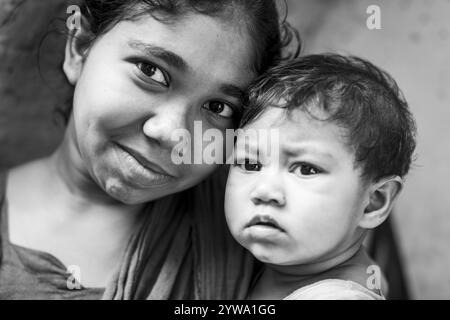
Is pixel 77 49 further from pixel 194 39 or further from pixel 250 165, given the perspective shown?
pixel 250 165

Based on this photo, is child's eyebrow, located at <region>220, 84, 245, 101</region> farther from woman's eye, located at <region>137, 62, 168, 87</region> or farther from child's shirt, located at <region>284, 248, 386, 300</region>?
child's shirt, located at <region>284, 248, 386, 300</region>

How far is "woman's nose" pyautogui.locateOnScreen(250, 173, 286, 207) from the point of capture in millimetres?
916

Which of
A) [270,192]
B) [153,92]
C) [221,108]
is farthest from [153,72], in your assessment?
[270,192]

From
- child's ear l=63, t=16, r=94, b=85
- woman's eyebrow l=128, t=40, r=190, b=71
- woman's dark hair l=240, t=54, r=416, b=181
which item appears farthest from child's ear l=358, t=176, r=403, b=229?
child's ear l=63, t=16, r=94, b=85

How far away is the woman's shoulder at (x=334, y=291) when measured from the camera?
3.02ft

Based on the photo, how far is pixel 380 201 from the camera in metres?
1.01

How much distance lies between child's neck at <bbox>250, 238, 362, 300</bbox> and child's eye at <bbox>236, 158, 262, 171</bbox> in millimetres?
183

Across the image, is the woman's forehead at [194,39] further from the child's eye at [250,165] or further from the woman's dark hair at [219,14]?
the child's eye at [250,165]

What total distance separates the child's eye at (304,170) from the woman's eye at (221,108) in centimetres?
17

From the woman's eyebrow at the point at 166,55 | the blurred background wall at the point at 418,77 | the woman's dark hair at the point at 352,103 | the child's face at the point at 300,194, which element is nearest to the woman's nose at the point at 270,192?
the child's face at the point at 300,194

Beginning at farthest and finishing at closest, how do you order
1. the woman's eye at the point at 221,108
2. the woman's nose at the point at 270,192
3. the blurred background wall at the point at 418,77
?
1. the blurred background wall at the point at 418,77
2. the woman's eye at the point at 221,108
3. the woman's nose at the point at 270,192

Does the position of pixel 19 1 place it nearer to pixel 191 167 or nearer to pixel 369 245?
pixel 191 167

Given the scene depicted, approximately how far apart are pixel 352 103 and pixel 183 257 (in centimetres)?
42

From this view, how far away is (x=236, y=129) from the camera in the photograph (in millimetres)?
1061
